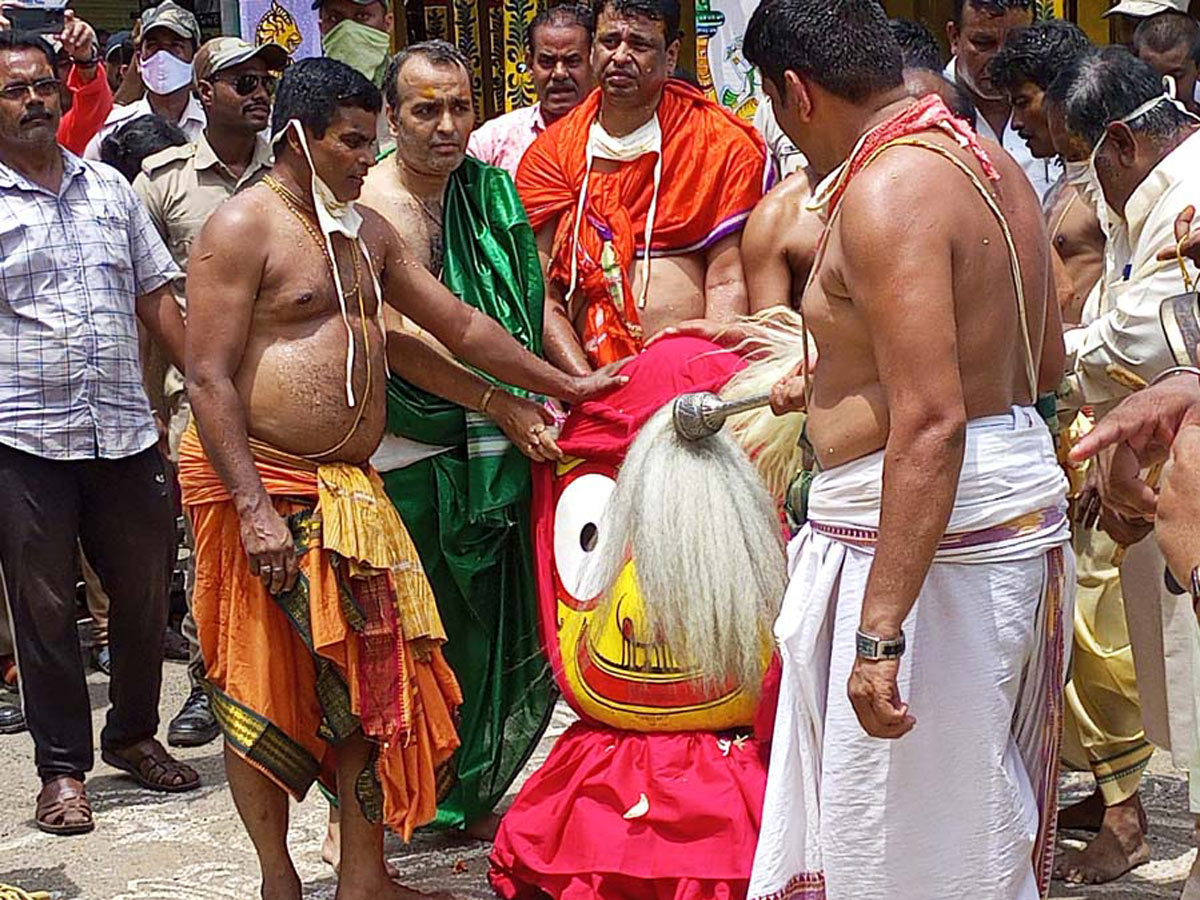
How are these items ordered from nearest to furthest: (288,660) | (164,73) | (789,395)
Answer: (789,395)
(288,660)
(164,73)

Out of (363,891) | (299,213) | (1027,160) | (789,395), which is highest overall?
(299,213)

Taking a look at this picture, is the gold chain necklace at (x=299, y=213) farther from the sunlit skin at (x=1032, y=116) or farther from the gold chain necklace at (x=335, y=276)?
the sunlit skin at (x=1032, y=116)

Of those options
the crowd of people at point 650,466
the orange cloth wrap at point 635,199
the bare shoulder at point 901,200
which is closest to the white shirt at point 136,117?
the crowd of people at point 650,466

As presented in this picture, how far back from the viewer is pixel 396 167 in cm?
425

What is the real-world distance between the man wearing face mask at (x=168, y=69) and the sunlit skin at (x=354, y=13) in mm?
752

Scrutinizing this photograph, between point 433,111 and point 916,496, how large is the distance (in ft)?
6.31

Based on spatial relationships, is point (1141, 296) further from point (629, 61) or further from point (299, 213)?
point (299, 213)

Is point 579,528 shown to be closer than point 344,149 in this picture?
No

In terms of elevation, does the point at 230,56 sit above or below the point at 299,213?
above

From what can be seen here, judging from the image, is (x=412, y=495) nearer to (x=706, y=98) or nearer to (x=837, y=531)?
(x=706, y=98)

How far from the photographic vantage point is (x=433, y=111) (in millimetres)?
4086

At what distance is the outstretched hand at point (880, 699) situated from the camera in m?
2.61

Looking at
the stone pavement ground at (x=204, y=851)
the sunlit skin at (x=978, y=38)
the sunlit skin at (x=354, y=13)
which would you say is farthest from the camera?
the sunlit skin at (x=354, y=13)

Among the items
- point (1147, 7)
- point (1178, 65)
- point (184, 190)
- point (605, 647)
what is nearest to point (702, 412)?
point (605, 647)
